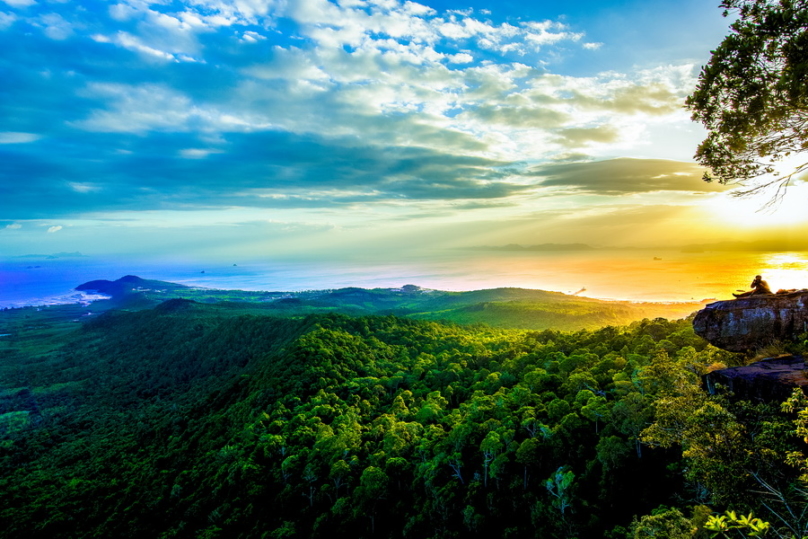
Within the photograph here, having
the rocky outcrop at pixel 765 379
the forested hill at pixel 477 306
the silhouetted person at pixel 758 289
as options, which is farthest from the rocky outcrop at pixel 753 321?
the forested hill at pixel 477 306

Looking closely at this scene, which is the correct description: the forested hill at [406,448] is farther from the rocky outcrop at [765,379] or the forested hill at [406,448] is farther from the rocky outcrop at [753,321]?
the rocky outcrop at [753,321]

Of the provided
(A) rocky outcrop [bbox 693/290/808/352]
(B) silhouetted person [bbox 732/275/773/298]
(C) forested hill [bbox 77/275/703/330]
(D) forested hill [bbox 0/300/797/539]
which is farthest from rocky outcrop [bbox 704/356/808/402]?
(C) forested hill [bbox 77/275/703/330]

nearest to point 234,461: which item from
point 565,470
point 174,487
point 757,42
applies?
point 174,487

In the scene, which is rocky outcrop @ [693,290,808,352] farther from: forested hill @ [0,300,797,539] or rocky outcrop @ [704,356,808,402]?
rocky outcrop @ [704,356,808,402]

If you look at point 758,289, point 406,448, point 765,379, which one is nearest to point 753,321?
point 758,289

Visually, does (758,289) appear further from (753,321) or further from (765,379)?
(765,379)

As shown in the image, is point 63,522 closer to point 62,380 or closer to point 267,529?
point 267,529
